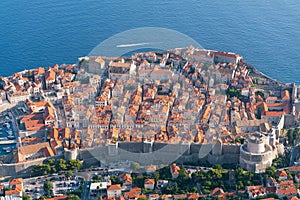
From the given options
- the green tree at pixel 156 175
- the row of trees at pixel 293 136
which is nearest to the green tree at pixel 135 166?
the green tree at pixel 156 175

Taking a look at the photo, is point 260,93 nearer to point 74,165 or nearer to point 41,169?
point 74,165

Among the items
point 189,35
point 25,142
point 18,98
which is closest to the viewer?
point 25,142

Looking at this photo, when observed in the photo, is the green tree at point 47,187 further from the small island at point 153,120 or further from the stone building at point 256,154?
the stone building at point 256,154

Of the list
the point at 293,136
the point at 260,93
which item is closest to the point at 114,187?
the point at 293,136

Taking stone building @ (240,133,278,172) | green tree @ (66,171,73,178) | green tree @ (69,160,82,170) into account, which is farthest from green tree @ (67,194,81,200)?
stone building @ (240,133,278,172)

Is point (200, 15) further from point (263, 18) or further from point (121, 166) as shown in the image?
point (121, 166)

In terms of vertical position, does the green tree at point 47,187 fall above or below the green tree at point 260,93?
below

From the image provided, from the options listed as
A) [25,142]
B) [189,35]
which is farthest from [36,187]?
[189,35]

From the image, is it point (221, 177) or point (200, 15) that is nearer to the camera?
point (221, 177)
